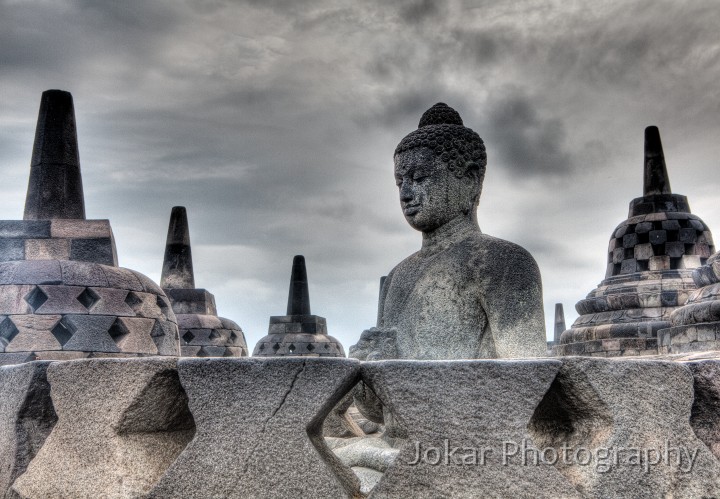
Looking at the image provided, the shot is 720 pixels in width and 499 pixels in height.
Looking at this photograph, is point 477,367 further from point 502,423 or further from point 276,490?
point 276,490

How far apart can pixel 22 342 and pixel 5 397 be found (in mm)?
3201

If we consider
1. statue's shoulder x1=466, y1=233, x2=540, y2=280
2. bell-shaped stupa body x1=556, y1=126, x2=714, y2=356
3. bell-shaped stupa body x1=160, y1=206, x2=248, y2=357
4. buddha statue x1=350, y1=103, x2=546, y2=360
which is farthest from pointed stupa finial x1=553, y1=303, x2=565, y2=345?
statue's shoulder x1=466, y1=233, x2=540, y2=280

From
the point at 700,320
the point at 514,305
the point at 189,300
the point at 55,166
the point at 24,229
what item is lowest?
the point at 514,305

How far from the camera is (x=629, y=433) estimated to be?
262 centimetres

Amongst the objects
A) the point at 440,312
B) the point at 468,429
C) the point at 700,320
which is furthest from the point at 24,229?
the point at 700,320

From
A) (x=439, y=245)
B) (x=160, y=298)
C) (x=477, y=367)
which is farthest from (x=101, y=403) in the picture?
(x=160, y=298)

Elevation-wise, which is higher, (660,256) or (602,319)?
(660,256)

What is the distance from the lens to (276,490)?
101 inches

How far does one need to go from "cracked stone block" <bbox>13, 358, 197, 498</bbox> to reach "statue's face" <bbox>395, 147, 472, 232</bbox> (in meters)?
1.55

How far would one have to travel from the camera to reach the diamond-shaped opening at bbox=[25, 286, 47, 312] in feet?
20.9

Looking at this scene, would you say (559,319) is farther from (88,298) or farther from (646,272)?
(88,298)

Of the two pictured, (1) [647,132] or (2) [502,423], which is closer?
(2) [502,423]

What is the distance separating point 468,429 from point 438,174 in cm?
164

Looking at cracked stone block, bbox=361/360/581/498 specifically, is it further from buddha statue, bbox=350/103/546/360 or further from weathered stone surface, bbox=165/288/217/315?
weathered stone surface, bbox=165/288/217/315
